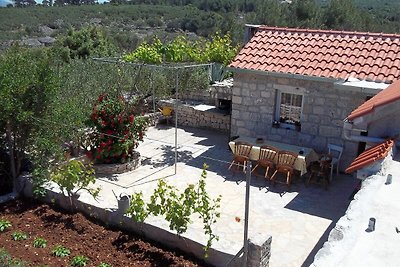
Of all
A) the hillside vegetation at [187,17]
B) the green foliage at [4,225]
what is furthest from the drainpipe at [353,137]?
the hillside vegetation at [187,17]

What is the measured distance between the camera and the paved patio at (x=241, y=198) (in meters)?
7.64

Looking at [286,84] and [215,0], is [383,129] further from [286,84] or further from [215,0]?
[215,0]

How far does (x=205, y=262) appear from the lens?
6.74m

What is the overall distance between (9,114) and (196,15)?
59.2 metres

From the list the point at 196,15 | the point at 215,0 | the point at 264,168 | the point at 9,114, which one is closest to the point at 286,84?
the point at 264,168

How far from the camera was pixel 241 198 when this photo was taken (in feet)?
32.1

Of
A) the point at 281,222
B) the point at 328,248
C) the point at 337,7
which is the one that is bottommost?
the point at 281,222

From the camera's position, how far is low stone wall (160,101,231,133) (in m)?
15.1

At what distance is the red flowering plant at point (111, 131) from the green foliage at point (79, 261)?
4210 millimetres

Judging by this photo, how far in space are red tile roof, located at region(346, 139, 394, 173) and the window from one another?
5.08m

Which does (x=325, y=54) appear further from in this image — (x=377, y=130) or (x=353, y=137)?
(x=353, y=137)

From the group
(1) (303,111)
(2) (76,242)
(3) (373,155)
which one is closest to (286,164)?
(1) (303,111)

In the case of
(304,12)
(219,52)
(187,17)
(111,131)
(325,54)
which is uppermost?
Result: (187,17)

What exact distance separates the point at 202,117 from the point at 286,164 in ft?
18.8
